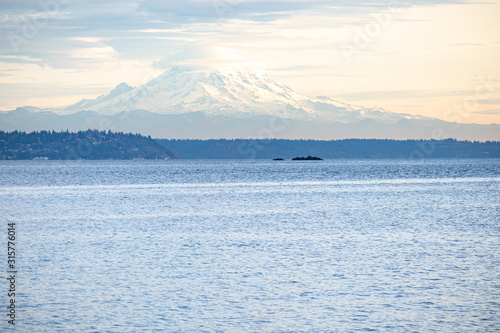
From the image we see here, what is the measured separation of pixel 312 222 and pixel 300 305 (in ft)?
104

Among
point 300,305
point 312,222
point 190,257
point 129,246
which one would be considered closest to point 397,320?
point 300,305

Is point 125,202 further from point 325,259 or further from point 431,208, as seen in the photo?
point 325,259

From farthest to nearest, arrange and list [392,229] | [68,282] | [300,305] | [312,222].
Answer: [312,222] → [392,229] → [68,282] → [300,305]

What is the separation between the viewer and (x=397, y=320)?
21.2 m

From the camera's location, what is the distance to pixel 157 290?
26031 mm

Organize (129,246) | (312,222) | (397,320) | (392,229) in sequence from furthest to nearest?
(312,222)
(392,229)
(129,246)
(397,320)

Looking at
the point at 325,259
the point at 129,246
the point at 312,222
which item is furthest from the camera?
the point at 312,222

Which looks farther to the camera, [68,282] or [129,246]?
[129,246]

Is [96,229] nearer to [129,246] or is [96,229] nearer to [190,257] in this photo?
[129,246]

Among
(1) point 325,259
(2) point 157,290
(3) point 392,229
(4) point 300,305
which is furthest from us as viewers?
(3) point 392,229

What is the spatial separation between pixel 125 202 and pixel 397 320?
216 feet

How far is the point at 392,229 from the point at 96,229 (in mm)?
24823

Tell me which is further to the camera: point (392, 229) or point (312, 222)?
point (312, 222)

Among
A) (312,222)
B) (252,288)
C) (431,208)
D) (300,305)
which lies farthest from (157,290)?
(431,208)
